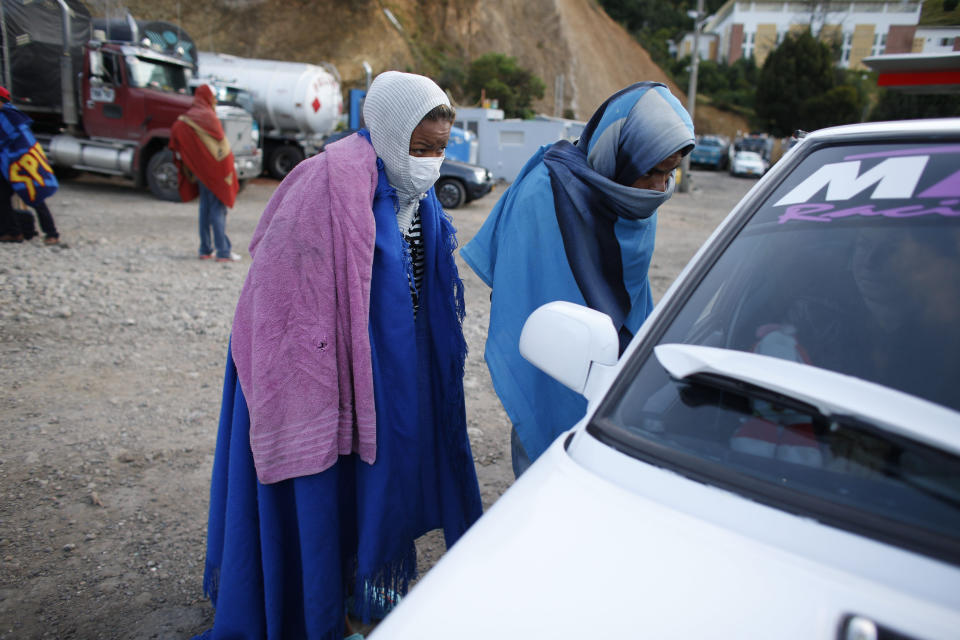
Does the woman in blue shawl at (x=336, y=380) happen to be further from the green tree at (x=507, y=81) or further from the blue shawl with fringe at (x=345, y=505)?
the green tree at (x=507, y=81)

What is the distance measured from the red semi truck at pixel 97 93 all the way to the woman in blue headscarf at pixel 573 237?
11.7 m

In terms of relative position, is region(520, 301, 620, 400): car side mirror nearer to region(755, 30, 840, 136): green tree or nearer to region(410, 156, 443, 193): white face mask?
region(410, 156, 443, 193): white face mask

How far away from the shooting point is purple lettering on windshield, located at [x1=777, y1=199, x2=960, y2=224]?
115cm

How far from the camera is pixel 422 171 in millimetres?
1967

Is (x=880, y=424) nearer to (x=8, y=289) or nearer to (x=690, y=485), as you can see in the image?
(x=690, y=485)

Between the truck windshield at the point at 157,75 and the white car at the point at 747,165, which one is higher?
the truck windshield at the point at 157,75

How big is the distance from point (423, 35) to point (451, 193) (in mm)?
24230

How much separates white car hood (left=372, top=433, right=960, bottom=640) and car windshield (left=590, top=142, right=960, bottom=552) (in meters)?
0.06

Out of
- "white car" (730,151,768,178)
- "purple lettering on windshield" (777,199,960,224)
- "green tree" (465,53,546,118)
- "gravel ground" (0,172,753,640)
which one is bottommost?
"gravel ground" (0,172,753,640)

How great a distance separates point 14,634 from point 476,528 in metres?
2.03

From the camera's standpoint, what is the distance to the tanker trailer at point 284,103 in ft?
52.5

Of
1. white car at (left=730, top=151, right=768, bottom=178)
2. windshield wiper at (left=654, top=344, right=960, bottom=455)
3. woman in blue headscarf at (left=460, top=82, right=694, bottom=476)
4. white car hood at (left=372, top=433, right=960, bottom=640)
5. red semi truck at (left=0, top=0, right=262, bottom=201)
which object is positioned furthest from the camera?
white car at (left=730, top=151, right=768, bottom=178)

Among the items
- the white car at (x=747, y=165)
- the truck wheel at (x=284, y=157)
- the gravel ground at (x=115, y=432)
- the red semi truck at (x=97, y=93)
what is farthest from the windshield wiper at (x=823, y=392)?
the white car at (x=747, y=165)

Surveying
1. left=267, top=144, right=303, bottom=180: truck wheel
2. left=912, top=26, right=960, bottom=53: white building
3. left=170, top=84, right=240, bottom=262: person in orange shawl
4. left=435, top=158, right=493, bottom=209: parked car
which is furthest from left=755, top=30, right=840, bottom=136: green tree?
left=912, top=26, right=960, bottom=53: white building
